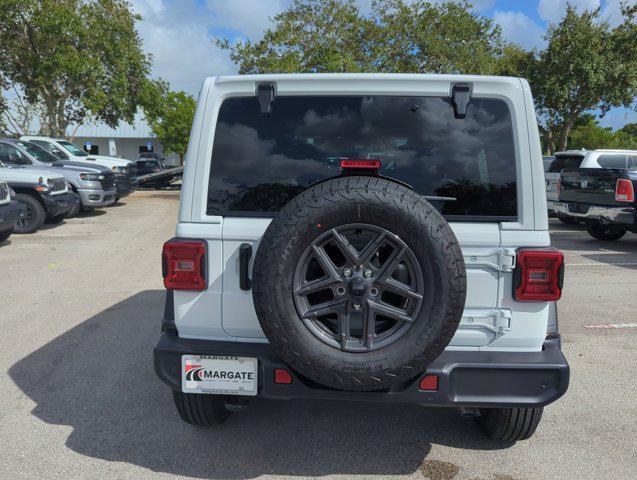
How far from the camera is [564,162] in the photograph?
1333 cm

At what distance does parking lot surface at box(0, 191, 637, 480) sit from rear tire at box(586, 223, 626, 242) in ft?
20.0

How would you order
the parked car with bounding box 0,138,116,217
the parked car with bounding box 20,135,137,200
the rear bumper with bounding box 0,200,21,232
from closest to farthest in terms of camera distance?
the rear bumper with bounding box 0,200,21,232, the parked car with bounding box 0,138,116,217, the parked car with bounding box 20,135,137,200

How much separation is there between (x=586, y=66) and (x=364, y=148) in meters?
22.2

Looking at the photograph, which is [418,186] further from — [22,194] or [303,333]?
[22,194]

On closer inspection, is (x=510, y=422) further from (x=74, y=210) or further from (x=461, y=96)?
(x=74, y=210)

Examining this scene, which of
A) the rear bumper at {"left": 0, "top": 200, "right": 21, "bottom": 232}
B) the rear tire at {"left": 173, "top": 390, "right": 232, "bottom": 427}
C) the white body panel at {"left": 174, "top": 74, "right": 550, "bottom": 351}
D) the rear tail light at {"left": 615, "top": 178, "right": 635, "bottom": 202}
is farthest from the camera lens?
the rear tail light at {"left": 615, "top": 178, "right": 635, "bottom": 202}

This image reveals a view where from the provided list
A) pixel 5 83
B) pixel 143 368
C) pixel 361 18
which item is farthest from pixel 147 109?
pixel 143 368

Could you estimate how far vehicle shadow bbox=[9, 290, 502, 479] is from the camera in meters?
3.00

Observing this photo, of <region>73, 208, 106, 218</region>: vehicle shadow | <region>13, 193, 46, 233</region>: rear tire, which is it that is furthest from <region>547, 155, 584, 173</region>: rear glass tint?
<region>73, 208, 106, 218</region>: vehicle shadow

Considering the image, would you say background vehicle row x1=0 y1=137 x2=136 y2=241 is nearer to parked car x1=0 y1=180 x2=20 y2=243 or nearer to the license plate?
parked car x1=0 y1=180 x2=20 y2=243

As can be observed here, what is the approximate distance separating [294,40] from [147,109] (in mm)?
8799

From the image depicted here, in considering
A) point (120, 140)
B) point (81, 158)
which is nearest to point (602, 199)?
point (81, 158)

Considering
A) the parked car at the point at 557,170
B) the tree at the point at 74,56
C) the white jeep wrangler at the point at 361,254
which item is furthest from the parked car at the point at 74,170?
the white jeep wrangler at the point at 361,254

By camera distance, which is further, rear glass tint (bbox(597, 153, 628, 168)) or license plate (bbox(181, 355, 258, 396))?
rear glass tint (bbox(597, 153, 628, 168))
